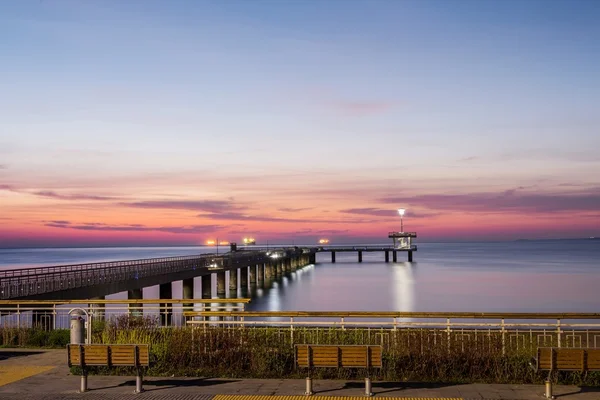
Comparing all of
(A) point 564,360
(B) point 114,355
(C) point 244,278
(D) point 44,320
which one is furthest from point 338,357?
(C) point 244,278

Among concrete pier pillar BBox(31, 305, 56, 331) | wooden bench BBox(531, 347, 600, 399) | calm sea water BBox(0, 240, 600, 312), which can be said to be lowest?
calm sea water BBox(0, 240, 600, 312)

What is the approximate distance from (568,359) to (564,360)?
74 millimetres

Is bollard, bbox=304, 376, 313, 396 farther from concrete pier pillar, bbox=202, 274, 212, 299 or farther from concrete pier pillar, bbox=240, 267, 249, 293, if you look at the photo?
concrete pier pillar, bbox=240, 267, 249, 293

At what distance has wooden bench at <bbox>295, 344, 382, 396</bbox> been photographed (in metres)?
11.8

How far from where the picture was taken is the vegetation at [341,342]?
43.8 feet

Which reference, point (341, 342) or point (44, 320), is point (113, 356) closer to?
point (341, 342)

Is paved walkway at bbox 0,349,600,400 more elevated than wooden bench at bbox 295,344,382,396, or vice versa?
wooden bench at bbox 295,344,382,396

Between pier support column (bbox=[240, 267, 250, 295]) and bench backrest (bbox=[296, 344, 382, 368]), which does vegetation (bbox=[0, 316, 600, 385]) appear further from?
pier support column (bbox=[240, 267, 250, 295])

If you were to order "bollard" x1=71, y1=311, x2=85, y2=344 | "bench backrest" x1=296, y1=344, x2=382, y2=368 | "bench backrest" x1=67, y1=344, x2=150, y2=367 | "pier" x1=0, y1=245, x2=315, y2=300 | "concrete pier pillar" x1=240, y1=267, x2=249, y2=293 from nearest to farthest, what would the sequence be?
"bench backrest" x1=296, y1=344, x2=382, y2=368 < "bench backrest" x1=67, y1=344, x2=150, y2=367 < "bollard" x1=71, y1=311, x2=85, y2=344 < "pier" x1=0, y1=245, x2=315, y2=300 < "concrete pier pillar" x1=240, y1=267, x2=249, y2=293

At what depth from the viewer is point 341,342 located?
15.8 metres

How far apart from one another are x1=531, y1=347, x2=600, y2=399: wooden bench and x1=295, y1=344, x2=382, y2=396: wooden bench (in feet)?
9.79

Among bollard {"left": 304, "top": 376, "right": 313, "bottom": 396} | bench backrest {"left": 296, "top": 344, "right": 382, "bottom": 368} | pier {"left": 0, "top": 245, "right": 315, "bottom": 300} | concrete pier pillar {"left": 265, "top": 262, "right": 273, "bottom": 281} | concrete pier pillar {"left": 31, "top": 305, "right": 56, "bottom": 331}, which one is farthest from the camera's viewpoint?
concrete pier pillar {"left": 265, "top": 262, "right": 273, "bottom": 281}

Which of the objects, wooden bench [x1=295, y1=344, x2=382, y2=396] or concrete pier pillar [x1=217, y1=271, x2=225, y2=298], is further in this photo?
concrete pier pillar [x1=217, y1=271, x2=225, y2=298]

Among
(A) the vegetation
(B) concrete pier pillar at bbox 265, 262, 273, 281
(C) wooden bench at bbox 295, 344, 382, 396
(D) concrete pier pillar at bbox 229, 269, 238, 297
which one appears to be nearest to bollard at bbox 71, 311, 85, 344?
(A) the vegetation
